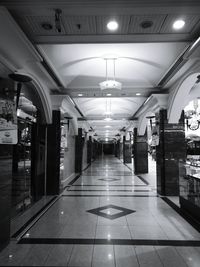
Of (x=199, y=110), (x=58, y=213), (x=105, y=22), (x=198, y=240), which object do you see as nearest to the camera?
(x=105, y=22)

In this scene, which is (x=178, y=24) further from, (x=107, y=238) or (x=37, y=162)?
(x=37, y=162)

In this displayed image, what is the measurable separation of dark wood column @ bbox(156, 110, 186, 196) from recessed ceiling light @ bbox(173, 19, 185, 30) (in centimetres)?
401

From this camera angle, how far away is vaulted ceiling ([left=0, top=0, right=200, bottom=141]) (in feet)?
8.62

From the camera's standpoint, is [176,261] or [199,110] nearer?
[176,261]

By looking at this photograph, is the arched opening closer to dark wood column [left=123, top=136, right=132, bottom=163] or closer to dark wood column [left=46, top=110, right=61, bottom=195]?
dark wood column [left=46, top=110, right=61, bottom=195]

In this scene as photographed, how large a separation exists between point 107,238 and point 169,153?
13.1ft

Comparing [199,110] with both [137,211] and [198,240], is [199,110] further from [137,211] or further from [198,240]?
[198,240]

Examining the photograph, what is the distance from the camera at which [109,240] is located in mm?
3521

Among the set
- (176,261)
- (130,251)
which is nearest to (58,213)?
(130,251)

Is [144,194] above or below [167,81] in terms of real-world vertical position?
below

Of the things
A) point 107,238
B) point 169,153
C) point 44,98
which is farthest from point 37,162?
point 169,153

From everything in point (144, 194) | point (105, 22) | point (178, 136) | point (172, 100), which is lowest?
point (144, 194)

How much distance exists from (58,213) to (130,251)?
2267 millimetres

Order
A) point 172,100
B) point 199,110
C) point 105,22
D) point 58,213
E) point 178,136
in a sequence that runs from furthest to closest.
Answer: point 199,110, point 178,136, point 172,100, point 58,213, point 105,22
